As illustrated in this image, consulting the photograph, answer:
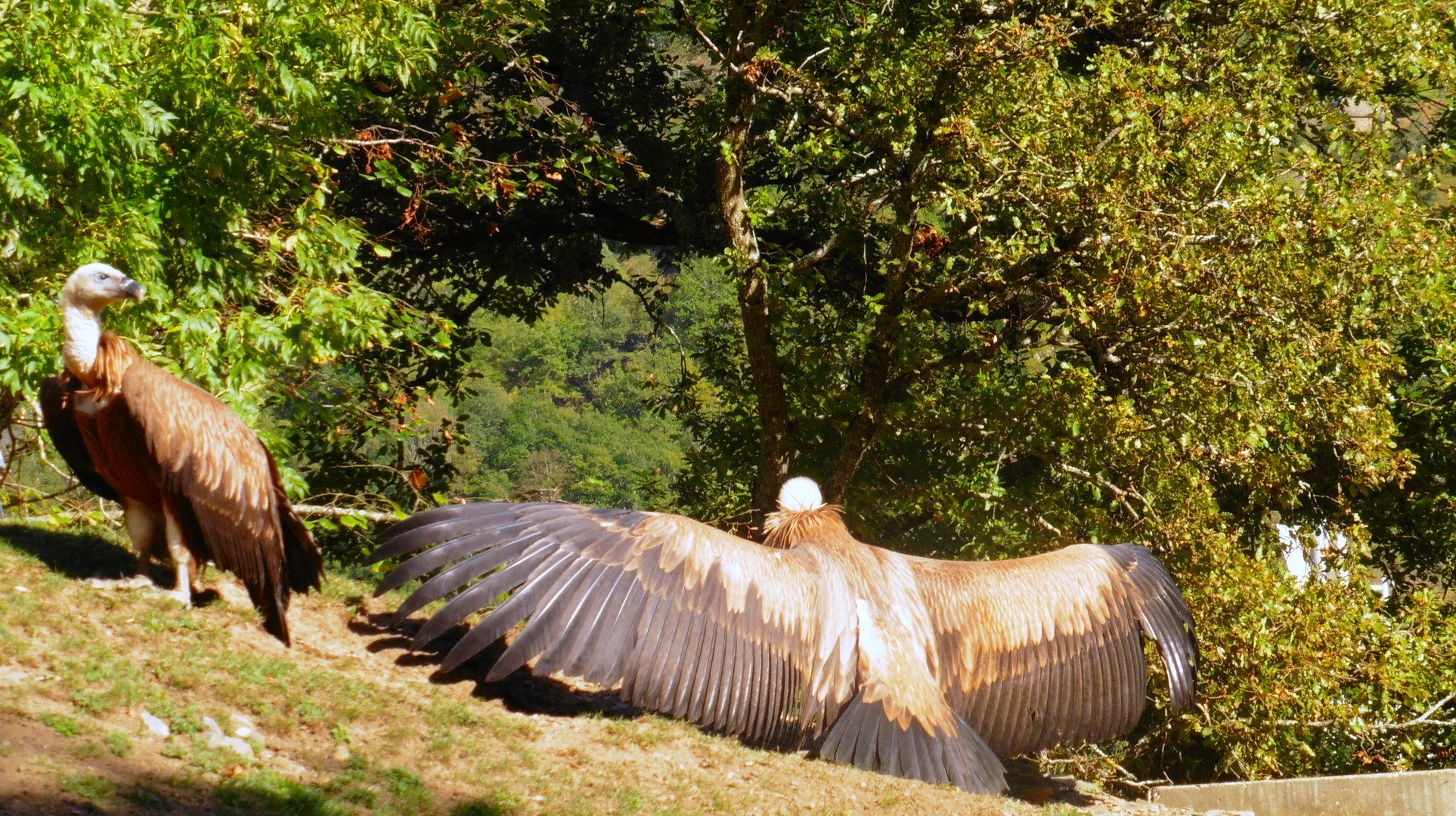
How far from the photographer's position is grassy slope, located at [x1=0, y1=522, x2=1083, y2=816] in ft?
14.2

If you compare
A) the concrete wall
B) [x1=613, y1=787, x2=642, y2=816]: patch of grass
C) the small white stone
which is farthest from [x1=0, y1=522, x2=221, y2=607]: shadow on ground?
the concrete wall

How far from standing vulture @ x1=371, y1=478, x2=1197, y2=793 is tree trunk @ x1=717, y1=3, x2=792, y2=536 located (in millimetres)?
2267

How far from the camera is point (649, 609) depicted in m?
6.04

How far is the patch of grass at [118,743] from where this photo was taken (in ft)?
14.3

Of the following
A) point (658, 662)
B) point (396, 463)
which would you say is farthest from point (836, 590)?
point (396, 463)

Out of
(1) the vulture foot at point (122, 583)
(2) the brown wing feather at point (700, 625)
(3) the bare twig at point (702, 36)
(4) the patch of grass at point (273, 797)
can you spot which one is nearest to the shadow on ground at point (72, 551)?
(1) the vulture foot at point (122, 583)

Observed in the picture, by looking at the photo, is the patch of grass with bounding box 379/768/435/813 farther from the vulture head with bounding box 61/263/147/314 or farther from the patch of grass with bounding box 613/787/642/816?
the vulture head with bounding box 61/263/147/314

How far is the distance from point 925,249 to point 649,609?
4.47m

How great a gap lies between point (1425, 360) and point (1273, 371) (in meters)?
3.62

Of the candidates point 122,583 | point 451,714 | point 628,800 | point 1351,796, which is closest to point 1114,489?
point 1351,796

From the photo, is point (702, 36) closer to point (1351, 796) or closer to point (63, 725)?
point (1351, 796)

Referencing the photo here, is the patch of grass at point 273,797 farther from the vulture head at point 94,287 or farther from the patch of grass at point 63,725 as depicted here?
the vulture head at point 94,287

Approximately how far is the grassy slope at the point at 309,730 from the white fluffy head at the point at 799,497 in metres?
1.61

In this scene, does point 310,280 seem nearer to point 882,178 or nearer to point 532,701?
point 532,701
